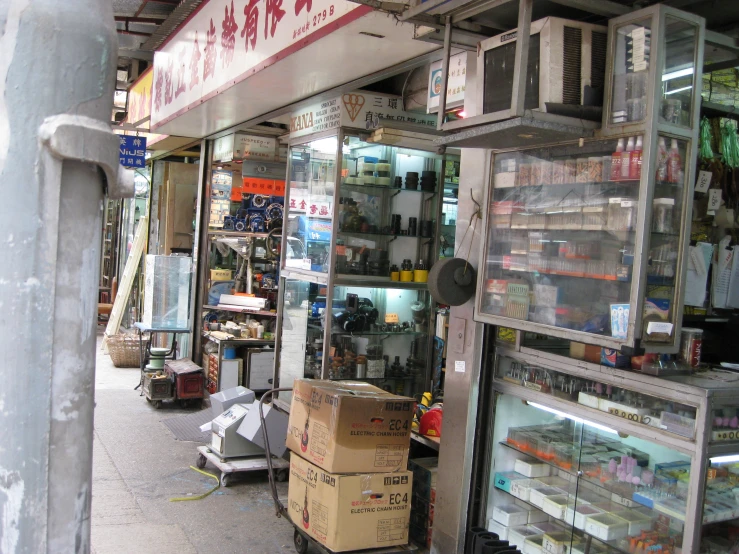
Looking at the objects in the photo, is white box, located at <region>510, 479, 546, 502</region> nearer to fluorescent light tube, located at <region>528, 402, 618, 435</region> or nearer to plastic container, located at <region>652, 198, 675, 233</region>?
fluorescent light tube, located at <region>528, 402, 618, 435</region>

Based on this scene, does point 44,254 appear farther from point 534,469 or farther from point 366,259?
point 366,259

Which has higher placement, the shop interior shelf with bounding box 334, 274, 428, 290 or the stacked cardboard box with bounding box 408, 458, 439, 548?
the shop interior shelf with bounding box 334, 274, 428, 290

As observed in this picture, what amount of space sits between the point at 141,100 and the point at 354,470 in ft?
28.5

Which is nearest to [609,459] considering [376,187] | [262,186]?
[376,187]

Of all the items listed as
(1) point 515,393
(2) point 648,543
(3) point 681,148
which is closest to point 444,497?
(1) point 515,393

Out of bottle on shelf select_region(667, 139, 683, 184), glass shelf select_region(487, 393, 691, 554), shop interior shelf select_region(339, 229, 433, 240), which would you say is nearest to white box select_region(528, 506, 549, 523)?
glass shelf select_region(487, 393, 691, 554)

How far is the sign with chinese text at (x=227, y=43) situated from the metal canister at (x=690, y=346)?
2.61 m

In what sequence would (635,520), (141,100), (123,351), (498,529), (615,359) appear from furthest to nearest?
(123,351), (141,100), (498,529), (635,520), (615,359)

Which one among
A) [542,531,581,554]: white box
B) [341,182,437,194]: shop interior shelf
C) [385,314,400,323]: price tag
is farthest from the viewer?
[385,314,400,323]: price tag

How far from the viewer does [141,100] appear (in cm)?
1175

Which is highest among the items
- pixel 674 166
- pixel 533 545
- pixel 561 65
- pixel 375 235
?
pixel 561 65

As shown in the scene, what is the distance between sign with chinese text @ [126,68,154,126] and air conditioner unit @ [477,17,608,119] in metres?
→ 8.02

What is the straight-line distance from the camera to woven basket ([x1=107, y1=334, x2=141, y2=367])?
1236cm

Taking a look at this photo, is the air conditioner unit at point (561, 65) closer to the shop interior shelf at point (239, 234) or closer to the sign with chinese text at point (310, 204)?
the sign with chinese text at point (310, 204)
